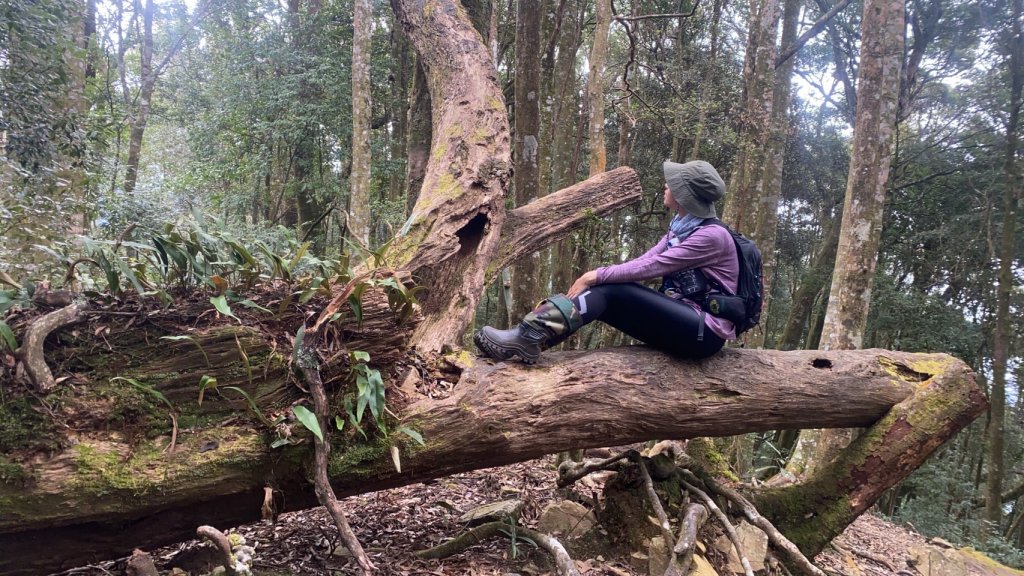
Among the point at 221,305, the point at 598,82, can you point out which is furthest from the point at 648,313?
the point at 598,82

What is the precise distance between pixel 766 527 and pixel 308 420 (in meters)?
3.07

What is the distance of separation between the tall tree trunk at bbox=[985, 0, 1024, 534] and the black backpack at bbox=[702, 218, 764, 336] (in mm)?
10191

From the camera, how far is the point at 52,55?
5.08 meters

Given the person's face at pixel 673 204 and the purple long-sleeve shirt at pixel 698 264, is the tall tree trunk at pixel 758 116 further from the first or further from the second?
the purple long-sleeve shirt at pixel 698 264

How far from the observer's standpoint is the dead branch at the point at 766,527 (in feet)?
11.6

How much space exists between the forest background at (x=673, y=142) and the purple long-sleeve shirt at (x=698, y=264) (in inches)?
123

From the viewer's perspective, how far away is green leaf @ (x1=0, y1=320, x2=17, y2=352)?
2193mm

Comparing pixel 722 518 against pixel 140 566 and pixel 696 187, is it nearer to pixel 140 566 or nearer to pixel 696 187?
pixel 696 187

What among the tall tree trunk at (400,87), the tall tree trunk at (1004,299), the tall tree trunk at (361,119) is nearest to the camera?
the tall tree trunk at (361,119)

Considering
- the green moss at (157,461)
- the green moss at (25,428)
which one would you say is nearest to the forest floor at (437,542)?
the green moss at (157,461)

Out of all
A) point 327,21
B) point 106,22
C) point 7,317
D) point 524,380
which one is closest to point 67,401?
point 7,317

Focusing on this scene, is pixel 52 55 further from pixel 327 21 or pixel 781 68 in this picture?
pixel 781 68

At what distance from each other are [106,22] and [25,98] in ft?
40.4

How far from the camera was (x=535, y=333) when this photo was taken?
10.8 ft
